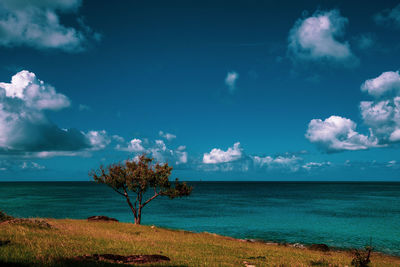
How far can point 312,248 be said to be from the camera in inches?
1494

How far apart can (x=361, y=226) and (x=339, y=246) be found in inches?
877

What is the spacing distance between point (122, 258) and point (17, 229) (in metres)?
11.3

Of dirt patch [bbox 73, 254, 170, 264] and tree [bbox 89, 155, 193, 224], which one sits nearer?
dirt patch [bbox 73, 254, 170, 264]

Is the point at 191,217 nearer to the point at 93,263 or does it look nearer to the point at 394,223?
the point at 394,223

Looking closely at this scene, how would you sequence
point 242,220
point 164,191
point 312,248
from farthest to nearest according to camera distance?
point 242,220, point 164,191, point 312,248

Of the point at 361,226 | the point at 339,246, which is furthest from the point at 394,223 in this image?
the point at 339,246

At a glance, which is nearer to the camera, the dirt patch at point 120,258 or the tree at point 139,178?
the dirt patch at point 120,258

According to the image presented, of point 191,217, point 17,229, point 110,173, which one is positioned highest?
point 110,173

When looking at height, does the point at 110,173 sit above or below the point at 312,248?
above

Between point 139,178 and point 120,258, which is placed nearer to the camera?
point 120,258

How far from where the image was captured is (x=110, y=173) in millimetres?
47625

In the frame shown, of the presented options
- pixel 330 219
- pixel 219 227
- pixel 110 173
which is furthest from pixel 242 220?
pixel 110 173

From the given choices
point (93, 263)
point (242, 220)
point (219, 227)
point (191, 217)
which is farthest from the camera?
point (191, 217)

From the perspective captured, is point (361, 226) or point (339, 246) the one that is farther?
point (361, 226)
